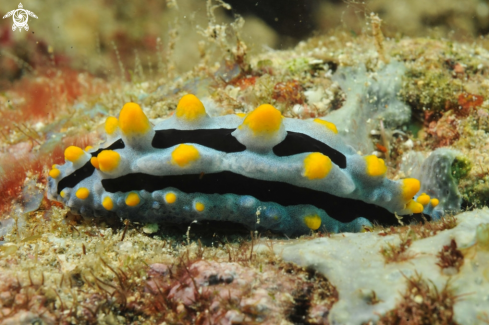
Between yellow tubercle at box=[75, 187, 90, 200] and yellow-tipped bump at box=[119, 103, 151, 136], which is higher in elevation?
yellow-tipped bump at box=[119, 103, 151, 136]

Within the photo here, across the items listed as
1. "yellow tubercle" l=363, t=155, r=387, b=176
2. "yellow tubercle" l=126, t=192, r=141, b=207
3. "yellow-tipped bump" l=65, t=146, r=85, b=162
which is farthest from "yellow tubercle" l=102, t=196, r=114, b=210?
"yellow tubercle" l=363, t=155, r=387, b=176

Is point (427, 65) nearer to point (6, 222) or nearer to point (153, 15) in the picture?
point (6, 222)

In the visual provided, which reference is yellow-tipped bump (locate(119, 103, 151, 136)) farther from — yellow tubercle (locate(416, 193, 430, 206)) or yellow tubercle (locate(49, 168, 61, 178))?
yellow tubercle (locate(416, 193, 430, 206))

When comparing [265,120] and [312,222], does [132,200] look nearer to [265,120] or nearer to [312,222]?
[265,120]

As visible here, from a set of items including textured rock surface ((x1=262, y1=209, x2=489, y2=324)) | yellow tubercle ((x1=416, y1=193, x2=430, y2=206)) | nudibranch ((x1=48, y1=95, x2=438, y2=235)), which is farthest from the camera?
yellow tubercle ((x1=416, y1=193, x2=430, y2=206))

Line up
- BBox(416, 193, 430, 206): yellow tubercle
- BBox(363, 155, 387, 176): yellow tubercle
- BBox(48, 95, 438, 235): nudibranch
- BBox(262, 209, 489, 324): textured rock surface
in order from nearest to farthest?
BBox(262, 209, 489, 324): textured rock surface, BBox(48, 95, 438, 235): nudibranch, BBox(363, 155, 387, 176): yellow tubercle, BBox(416, 193, 430, 206): yellow tubercle

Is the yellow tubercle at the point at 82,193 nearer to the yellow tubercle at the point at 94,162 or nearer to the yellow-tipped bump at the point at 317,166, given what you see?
the yellow tubercle at the point at 94,162
